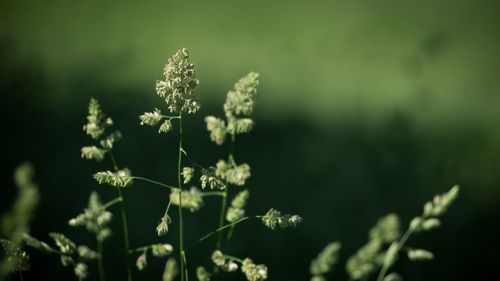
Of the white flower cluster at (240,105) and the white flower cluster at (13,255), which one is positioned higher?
the white flower cluster at (240,105)

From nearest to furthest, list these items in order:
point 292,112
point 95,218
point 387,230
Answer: point 387,230, point 95,218, point 292,112

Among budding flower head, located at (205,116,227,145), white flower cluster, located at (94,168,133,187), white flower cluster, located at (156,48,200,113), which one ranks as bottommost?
white flower cluster, located at (94,168,133,187)

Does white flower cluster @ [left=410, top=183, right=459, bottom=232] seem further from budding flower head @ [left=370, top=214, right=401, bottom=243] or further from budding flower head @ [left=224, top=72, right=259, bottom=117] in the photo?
budding flower head @ [left=224, top=72, right=259, bottom=117]

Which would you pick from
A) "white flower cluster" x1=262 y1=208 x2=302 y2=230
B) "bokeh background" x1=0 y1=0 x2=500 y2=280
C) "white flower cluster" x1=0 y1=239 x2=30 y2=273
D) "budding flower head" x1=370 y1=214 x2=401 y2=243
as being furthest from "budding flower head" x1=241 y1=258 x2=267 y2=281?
"bokeh background" x1=0 y1=0 x2=500 y2=280

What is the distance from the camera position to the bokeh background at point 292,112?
160 centimetres

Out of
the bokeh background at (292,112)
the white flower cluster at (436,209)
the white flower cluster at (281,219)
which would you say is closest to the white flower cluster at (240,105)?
the white flower cluster at (281,219)

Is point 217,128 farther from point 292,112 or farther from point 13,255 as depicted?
point 292,112

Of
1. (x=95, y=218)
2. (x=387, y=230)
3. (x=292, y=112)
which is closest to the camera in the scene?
(x=387, y=230)

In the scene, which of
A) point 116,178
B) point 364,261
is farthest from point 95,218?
point 364,261

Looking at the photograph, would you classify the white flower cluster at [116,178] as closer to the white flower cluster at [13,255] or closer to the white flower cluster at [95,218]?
the white flower cluster at [95,218]

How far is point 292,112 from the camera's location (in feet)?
5.34

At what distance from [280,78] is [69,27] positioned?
0.63 metres

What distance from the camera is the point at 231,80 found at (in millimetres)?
1634

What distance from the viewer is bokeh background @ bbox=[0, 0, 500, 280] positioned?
5.25ft
